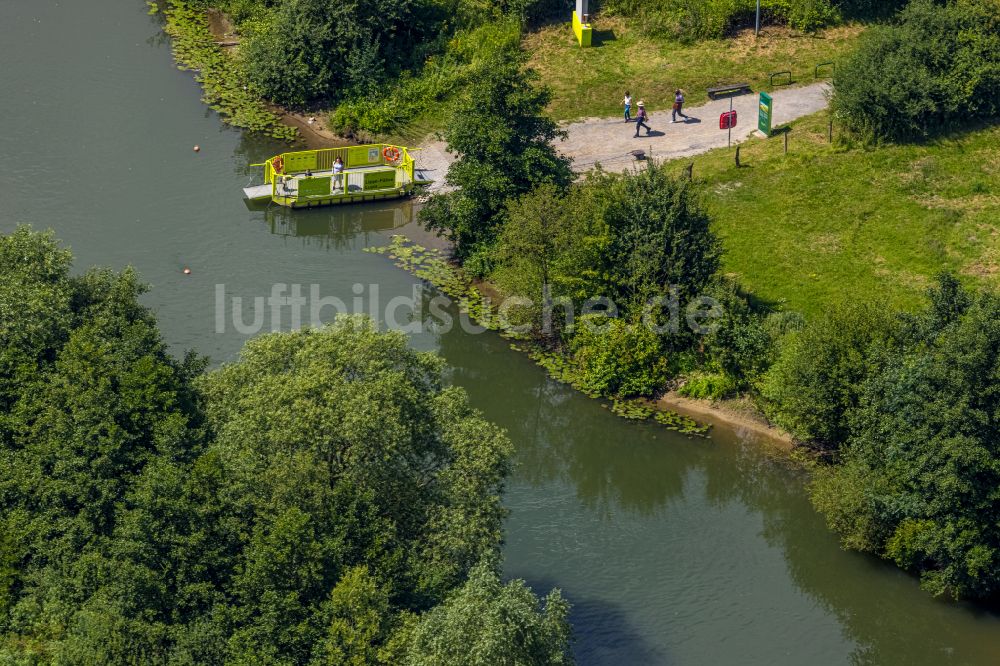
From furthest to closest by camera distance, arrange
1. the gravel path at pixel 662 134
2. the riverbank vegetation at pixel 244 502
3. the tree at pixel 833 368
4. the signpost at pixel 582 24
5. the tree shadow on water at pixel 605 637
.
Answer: the signpost at pixel 582 24 → the gravel path at pixel 662 134 → the tree at pixel 833 368 → the tree shadow on water at pixel 605 637 → the riverbank vegetation at pixel 244 502

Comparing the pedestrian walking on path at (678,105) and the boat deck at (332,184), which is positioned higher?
the pedestrian walking on path at (678,105)

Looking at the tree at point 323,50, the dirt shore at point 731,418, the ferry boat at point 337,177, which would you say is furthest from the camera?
the tree at point 323,50

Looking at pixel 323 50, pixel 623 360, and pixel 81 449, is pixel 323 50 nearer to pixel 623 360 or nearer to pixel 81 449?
pixel 623 360

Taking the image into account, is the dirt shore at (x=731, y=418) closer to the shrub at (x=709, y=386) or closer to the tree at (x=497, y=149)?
the shrub at (x=709, y=386)

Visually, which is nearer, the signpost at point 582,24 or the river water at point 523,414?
the river water at point 523,414

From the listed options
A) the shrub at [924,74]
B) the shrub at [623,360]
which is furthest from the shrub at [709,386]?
the shrub at [924,74]

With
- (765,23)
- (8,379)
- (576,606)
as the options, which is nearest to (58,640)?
(8,379)
